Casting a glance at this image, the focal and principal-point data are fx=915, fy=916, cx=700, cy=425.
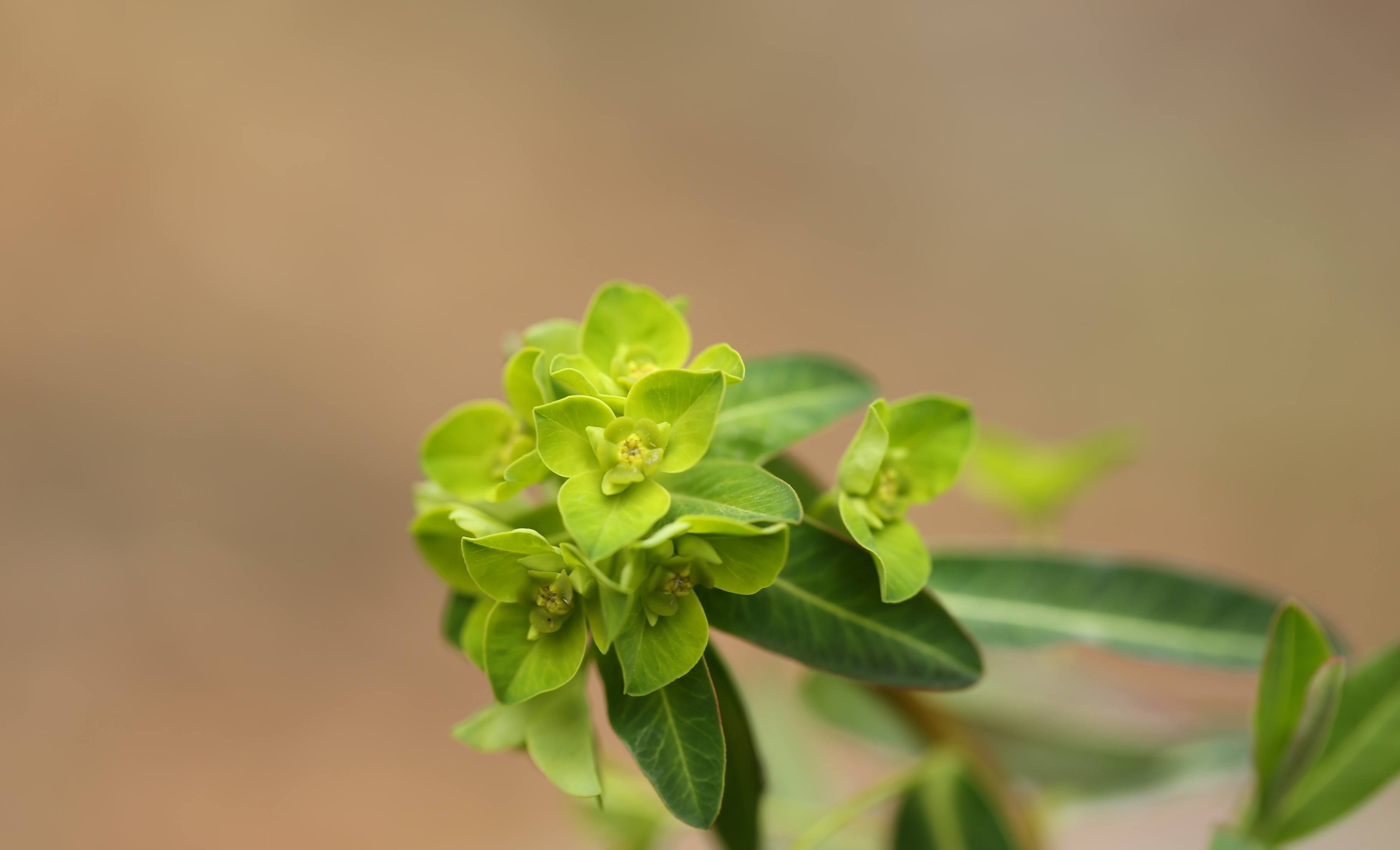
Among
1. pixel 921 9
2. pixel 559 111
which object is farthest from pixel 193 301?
pixel 921 9

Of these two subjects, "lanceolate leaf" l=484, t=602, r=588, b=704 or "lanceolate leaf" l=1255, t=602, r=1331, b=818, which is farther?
"lanceolate leaf" l=1255, t=602, r=1331, b=818

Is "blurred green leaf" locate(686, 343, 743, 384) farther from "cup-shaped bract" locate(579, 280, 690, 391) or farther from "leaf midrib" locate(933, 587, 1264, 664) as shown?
"leaf midrib" locate(933, 587, 1264, 664)

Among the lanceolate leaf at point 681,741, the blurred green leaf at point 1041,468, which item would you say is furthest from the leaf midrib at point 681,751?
the blurred green leaf at point 1041,468

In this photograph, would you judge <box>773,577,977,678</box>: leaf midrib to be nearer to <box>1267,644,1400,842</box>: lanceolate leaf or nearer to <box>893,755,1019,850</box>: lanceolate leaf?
<box>893,755,1019,850</box>: lanceolate leaf

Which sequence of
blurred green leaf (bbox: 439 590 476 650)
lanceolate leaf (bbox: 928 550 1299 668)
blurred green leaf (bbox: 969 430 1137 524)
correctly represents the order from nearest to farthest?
blurred green leaf (bbox: 439 590 476 650), lanceolate leaf (bbox: 928 550 1299 668), blurred green leaf (bbox: 969 430 1137 524)

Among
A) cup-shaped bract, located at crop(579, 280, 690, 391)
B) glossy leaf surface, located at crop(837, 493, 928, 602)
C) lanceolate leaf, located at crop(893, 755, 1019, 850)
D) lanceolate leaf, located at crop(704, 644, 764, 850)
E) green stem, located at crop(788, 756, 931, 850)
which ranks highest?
cup-shaped bract, located at crop(579, 280, 690, 391)

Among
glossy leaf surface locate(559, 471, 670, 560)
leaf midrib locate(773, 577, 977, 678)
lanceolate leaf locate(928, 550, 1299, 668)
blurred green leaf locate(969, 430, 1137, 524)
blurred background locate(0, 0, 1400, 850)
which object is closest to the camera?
glossy leaf surface locate(559, 471, 670, 560)

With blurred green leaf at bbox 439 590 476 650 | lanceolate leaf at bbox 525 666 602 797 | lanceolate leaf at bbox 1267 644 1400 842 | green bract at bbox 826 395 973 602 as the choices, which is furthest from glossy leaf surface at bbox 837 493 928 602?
lanceolate leaf at bbox 1267 644 1400 842

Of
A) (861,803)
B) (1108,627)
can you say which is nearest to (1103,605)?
(1108,627)

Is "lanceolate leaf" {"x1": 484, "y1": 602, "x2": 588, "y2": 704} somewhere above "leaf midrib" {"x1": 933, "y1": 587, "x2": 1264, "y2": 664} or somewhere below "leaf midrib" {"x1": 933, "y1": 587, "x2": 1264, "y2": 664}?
above
